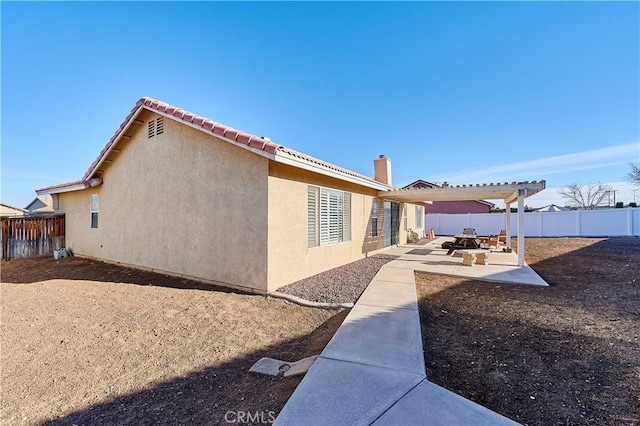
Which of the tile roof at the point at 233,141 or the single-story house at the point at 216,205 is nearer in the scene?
the tile roof at the point at 233,141

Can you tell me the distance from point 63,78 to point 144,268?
283 inches

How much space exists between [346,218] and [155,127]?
24.1ft

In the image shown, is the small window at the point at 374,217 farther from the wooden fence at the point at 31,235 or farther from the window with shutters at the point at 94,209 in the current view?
the wooden fence at the point at 31,235

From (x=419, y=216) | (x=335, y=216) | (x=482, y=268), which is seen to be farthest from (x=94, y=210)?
(x=419, y=216)

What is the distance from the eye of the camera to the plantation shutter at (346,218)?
415 inches

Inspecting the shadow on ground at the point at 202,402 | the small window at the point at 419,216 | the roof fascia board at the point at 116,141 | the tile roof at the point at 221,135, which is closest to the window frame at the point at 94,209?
the roof fascia board at the point at 116,141

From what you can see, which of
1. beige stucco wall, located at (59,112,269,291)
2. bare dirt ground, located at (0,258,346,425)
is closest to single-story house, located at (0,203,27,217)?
beige stucco wall, located at (59,112,269,291)

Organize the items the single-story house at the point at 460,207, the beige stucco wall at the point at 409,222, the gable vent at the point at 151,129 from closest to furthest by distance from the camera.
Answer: the gable vent at the point at 151,129
the beige stucco wall at the point at 409,222
the single-story house at the point at 460,207

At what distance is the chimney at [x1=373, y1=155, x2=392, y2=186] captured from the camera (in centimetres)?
1538

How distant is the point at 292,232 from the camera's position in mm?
7832

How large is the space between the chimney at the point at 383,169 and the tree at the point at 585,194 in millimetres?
49985

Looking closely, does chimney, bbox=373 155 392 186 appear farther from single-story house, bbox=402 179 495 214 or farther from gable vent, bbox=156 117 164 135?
single-story house, bbox=402 179 495 214

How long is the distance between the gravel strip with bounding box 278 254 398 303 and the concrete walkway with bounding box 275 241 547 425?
1.27 m

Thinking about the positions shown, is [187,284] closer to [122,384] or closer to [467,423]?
[122,384]
